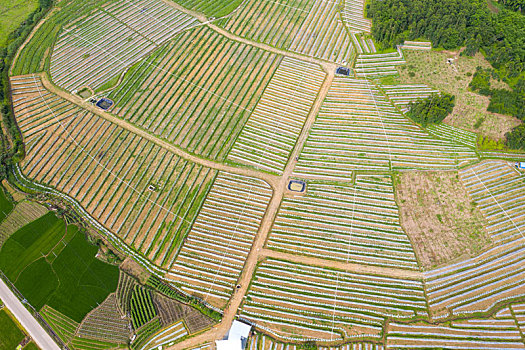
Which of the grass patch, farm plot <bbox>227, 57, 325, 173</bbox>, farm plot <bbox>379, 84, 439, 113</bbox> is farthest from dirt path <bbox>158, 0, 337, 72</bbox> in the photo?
the grass patch

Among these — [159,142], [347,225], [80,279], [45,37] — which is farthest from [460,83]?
[45,37]

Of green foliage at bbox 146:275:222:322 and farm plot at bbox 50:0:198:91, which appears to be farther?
farm plot at bbox 50:0:198:91

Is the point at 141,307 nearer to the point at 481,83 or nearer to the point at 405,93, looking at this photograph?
the point at 405,93

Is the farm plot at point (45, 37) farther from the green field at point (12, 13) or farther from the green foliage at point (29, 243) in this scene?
the green foliage at point (29, 243)

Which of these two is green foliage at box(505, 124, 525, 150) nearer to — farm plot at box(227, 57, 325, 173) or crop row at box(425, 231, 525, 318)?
crop row at box(425, 231, 525, 318)

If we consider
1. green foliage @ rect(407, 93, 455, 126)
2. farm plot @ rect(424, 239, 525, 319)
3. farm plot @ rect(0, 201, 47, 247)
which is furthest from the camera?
green foliage @ rect(407, 93, 455, 126)

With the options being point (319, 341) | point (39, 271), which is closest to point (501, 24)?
point (319, 341)
